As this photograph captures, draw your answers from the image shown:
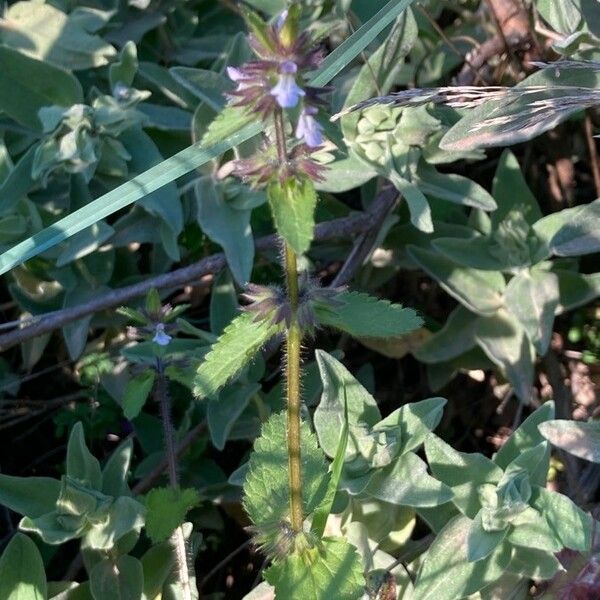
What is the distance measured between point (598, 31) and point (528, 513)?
1.12 meters

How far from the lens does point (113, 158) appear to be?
7.60 feet

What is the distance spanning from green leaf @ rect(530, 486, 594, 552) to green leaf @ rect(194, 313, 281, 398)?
80 cm

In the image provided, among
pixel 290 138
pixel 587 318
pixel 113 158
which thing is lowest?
pixel 587 318

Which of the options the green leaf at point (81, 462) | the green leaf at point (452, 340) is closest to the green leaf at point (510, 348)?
the green leaf at point (452, 340)

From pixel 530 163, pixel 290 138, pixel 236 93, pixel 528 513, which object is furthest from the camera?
pixel 530 163

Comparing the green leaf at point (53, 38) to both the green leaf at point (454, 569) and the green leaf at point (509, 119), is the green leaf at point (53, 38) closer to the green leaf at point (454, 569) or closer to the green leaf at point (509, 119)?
the green leaf at point (509, 119)

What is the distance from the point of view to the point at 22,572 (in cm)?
196

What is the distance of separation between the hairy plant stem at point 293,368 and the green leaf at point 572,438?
0.60 meters

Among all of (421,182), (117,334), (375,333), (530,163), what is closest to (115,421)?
(117,334)

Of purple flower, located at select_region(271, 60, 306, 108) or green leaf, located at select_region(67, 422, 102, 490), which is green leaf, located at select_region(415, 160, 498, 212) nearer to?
green leaf, located at select_region(67, 422, 102, 490)

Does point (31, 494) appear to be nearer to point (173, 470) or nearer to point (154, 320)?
point (173, 470)

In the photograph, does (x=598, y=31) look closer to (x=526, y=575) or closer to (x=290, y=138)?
(x=290, y=138)

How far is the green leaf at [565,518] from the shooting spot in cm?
177

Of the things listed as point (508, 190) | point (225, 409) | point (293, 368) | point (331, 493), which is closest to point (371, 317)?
point (293, 368)
